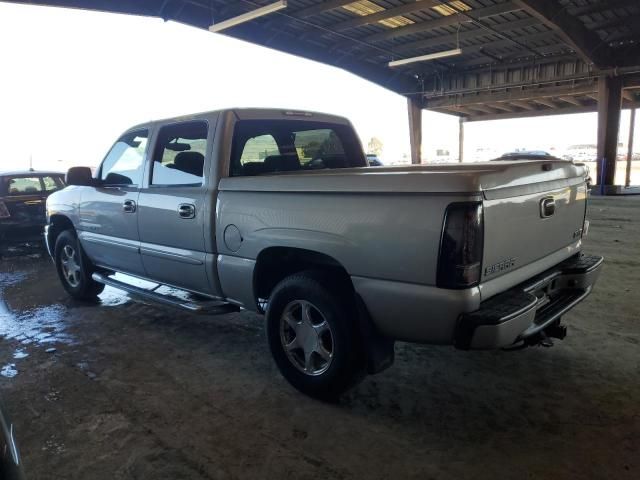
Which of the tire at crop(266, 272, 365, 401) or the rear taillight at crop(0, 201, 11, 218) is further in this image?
the rear taillight at crop(0, 201, 11, 218)

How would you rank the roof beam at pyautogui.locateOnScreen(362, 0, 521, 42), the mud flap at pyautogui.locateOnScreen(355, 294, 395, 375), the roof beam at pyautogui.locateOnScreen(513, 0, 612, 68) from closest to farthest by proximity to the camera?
the mud flap at pyautogui.locateOnScreen(355, 294, 395, 375) < the roof beam at pyautogui.locateOnScreen(513, 0, 612, 68) < the roof beam at pyautogui.locateOnScreen(362, 0, 521, 42)

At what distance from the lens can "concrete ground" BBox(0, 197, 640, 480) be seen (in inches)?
93.0

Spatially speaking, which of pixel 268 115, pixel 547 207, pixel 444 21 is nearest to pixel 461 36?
pixel 444 21

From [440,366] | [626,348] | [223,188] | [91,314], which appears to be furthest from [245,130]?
[626,348]

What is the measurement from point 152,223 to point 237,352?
132 cm

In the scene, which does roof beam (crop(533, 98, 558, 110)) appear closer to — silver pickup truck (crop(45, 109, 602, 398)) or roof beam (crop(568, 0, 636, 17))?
roof beam (crop(568, 0, 636, 17))

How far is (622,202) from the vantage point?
599 inches

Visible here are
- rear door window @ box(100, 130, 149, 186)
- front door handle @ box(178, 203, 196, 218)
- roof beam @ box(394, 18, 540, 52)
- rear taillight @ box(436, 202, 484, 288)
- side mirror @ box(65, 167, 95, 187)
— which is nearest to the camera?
rear taillight @ box(436, 202, 484, 288)

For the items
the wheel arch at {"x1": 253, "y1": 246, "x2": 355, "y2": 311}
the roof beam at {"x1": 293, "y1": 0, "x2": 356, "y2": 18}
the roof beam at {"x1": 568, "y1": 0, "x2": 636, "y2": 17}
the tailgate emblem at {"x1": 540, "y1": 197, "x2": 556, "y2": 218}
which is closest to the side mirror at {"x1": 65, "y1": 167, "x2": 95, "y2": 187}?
the wheel arch at {"x1": 253, "y1": 246, "x2": 355, "y2": 311}

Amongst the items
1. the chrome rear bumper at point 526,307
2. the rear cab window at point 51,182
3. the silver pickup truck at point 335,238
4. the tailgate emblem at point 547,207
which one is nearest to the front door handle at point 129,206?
the silver pickup truck at point 335,238

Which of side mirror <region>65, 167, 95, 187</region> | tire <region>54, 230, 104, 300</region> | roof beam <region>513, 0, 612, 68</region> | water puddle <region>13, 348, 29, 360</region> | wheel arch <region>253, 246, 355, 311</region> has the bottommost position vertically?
water puddle <region>13, 348, 29, 360</region>

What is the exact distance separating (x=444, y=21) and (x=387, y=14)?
6.27 ft

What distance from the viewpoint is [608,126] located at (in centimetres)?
1862

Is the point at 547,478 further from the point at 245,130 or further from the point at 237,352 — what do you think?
the point at 245,130
